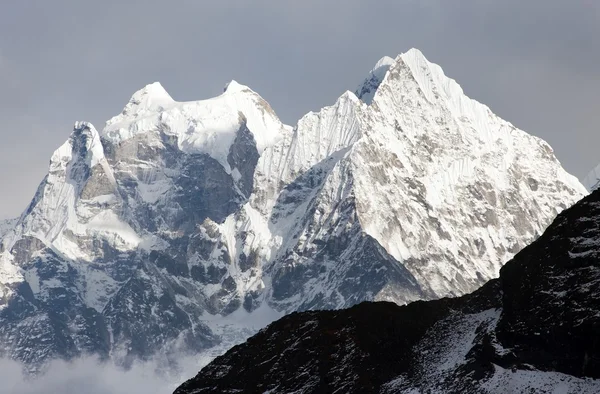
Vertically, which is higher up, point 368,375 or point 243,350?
point 243,350

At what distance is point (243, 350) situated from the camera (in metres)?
141

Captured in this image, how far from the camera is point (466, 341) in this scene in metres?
118

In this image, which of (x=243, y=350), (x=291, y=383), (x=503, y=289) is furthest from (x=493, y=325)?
(x=243, y=350)

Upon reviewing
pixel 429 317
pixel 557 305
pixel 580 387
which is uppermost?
pixel 429 317

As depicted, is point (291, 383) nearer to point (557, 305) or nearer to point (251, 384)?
point (251, 384)

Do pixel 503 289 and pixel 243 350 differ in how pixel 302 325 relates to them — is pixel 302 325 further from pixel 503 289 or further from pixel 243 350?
pixel 503 289

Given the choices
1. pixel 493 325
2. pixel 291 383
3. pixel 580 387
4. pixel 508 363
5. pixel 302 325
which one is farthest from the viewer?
pixel 302 325

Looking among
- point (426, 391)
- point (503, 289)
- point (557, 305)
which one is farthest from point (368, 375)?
point (557, 305)

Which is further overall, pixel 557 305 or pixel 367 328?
pixel 367 328

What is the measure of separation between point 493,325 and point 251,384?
28.6 meters

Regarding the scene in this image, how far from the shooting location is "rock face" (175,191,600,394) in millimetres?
100750

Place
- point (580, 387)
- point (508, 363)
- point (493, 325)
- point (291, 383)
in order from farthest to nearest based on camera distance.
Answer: point (291, 383), point (493, 325), point (508, 363), point (580, 387)

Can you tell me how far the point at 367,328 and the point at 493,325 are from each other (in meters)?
17.7

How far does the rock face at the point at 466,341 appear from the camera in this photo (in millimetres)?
100750
